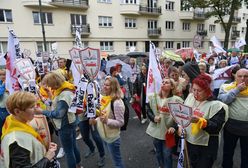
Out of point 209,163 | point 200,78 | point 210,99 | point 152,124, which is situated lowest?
point 209,163

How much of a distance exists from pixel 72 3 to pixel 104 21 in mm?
4441

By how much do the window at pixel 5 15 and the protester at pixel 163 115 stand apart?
851 inches

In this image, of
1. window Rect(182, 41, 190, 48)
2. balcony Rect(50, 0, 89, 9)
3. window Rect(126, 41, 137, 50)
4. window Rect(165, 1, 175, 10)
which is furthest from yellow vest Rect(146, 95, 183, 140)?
window Rect(182, 41, 190, 48)

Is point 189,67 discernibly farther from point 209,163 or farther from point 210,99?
point 209,163

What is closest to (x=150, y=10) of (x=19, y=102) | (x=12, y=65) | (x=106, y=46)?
(x=106, y=46)

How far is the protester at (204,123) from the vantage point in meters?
2.50

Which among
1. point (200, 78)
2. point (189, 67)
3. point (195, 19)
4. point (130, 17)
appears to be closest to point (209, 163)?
point (200, 78)

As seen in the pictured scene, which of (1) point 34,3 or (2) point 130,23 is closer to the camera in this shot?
(1) point 34,3

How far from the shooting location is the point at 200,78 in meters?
2.60

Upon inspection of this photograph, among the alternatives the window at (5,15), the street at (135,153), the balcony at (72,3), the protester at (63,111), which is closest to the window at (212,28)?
the balcony at (72,3)

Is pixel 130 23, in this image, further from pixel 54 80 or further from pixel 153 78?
pixel 54 80

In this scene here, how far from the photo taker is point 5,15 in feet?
66.0

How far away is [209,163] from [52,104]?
94.6 inches

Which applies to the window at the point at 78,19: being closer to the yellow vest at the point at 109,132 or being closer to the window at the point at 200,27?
the window at the point at 200,27
